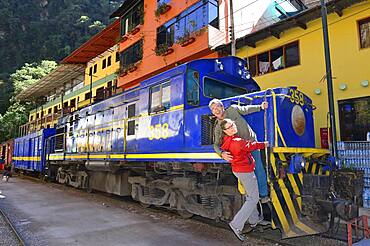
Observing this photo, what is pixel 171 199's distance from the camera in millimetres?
6812

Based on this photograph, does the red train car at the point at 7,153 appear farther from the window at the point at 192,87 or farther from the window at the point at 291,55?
the window at the point at 192,87

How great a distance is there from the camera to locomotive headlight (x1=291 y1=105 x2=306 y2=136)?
5457 mm

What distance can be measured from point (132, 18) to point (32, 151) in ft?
38.6

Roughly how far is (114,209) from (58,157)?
674 centimetres

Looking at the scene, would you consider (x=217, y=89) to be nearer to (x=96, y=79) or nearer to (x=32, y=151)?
(x=32, y=151)

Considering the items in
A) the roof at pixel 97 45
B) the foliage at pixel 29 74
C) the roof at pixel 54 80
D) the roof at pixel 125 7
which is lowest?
the roof at pixel 54 80

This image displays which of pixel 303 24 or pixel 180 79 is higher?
pixel 303 24

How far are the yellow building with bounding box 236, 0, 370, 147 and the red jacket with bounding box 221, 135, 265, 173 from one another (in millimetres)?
6677

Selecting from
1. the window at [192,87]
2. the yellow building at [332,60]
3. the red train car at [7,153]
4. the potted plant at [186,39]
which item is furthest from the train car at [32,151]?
the window at [192,87]

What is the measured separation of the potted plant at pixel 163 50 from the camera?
1703 cm

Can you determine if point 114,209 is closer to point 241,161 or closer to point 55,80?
point 241,161

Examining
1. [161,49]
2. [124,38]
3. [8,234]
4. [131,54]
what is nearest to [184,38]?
[161,49]

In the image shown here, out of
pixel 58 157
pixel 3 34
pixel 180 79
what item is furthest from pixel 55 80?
pixel 180 79

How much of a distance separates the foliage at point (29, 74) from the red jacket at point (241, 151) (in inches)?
1962
